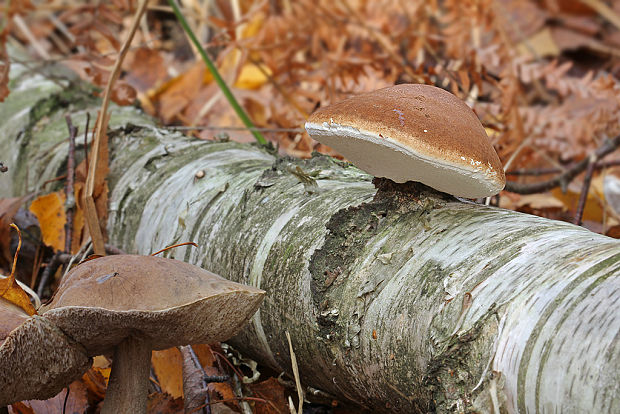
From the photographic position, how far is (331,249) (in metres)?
1.61

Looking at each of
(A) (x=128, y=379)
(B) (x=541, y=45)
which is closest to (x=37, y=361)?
(A) (x=128, y=379)

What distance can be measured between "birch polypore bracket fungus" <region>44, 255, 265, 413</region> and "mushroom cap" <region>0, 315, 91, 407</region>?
0.03m

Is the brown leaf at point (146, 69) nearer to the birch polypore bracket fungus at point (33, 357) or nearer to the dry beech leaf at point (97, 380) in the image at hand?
the dry beech leaf at point (97, 380)

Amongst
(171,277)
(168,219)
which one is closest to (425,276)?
(171,277)

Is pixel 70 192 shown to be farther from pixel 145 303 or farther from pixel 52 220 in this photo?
pixel 145 303

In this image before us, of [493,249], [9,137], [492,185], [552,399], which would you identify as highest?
[492,185]

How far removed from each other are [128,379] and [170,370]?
0.44 metres

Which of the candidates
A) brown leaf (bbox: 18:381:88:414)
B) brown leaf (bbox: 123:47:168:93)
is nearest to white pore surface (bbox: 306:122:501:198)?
brown leaf (bbox: 18:381:88:414)

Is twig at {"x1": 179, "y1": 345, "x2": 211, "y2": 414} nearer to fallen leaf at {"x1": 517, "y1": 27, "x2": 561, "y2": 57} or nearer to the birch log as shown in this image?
the birch log

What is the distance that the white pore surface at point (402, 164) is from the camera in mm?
1337

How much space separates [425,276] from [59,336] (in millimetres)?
829

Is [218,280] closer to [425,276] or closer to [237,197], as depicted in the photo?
[425,276]

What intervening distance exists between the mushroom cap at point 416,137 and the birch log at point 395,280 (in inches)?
5.3

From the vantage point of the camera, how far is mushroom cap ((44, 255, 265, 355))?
1155 millimetres
